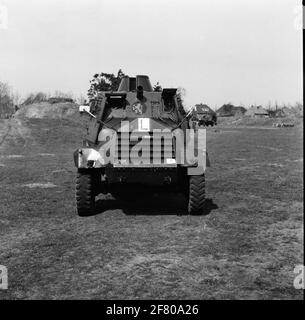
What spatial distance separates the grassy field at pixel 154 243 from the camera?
184 inches

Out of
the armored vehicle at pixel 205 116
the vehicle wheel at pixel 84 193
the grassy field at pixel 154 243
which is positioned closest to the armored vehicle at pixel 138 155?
the vehicle wheel at pixel 84 193

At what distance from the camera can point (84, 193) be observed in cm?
780

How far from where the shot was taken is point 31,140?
25453mm

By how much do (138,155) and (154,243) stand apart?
1.90 metres

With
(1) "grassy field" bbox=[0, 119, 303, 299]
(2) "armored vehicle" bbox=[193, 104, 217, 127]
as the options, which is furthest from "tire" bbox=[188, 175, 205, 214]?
(2) "armored vehicle" bbox=[193, 104, 217, 127]

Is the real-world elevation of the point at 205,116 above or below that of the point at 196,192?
above

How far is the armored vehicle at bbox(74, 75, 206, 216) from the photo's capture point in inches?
299

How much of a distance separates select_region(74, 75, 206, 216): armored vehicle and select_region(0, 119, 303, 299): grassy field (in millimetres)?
479

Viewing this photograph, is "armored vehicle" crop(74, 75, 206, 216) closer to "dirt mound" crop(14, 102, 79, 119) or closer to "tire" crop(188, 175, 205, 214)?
"tire" crop(188, 175, 205, 214)

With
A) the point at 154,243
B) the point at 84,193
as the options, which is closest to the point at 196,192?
the point at 154,243

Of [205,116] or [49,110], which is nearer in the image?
[49,110]

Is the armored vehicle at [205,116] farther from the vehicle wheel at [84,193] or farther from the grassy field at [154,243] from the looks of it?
the vehicle wheel at [84,193]

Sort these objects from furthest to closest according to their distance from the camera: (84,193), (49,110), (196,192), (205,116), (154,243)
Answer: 1. (205,116)
2. (49,110)
3. (84,193)
4. (196,192)
5. (154,243)

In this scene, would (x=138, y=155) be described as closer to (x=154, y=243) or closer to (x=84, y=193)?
(x=84, y=193)
